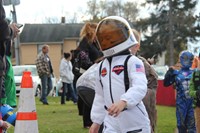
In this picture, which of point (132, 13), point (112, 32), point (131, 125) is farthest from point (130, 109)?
point (132, 13)

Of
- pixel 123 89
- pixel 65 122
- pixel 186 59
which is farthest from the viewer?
pixel 65 122

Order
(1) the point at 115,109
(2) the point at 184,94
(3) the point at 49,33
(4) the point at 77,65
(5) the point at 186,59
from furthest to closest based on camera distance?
(3) the point at 49,33 < (4) the point at 77,65 < (5) the point at 186,59 < (2) the point at 184,94 < (1) the point at 115,109

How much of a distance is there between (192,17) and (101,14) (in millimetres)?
22699

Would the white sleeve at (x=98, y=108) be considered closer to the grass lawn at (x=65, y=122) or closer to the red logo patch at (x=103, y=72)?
the red logo patch at (x=103, y=72)

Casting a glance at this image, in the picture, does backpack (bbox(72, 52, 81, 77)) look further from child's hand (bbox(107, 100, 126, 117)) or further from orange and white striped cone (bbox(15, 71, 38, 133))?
child's hand (bbox(107, 100, 126, 117))

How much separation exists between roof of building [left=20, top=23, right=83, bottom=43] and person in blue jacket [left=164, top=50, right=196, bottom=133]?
194 feet

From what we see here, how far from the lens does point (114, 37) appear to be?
185 inches

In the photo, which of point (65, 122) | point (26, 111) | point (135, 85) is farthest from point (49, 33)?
point (135, 85)

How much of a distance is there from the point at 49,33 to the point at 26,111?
63.6 m

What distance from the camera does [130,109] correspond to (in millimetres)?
4621

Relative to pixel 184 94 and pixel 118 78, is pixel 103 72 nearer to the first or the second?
pixel 118 78

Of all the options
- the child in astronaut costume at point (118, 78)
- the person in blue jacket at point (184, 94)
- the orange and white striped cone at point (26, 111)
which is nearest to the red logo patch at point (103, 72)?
the child in astronaut costume at point (118, 78)

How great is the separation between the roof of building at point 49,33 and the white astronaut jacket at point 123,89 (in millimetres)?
63385

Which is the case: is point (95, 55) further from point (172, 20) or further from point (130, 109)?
point (172, 20)
